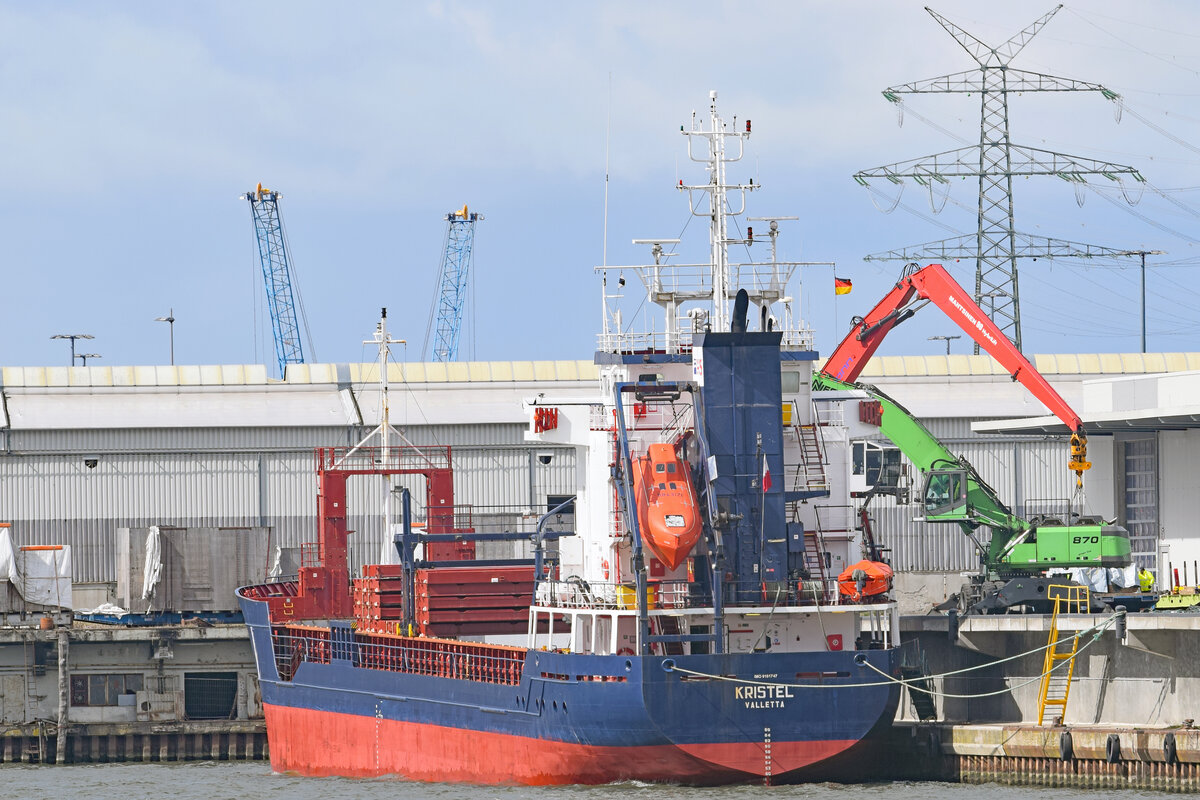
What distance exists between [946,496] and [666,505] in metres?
11.1

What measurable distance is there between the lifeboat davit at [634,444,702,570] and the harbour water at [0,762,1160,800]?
4.61 metres

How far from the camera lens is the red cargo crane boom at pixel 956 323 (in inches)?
1735

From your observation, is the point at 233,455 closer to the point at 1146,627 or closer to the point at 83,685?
the point at 83,685

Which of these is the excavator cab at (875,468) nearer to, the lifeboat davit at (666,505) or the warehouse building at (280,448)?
the lifeboat davit at (666,505)

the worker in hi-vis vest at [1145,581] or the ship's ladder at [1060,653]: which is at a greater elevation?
the worker in hi-vis vest at [1145,581]

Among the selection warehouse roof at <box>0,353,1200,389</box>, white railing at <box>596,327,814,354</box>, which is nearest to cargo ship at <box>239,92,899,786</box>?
white railing at <box>596,327,814,354</box>

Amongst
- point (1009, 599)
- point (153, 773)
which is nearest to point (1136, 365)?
point (1009, 599)

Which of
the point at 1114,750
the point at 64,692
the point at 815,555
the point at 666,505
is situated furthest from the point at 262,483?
the point at 1114,750

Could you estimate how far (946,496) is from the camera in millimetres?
45219

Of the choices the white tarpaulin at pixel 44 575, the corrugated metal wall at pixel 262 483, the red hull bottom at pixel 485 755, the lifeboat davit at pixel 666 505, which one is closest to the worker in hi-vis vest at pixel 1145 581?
the red hull bottom at pixel 485 755

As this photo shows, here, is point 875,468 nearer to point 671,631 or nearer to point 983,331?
point 983,331

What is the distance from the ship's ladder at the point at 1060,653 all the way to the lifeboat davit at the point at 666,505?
7912 mm

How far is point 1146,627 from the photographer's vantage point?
123ft

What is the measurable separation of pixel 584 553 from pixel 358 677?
7386 millimetres
